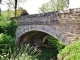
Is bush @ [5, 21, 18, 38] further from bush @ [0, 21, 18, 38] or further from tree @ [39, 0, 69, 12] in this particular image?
tree @ [39, 0, 69, 12]

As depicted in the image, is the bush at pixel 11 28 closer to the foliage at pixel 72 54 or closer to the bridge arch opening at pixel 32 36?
the bridge arch opening at pixel 32 36

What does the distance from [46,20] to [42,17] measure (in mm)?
692

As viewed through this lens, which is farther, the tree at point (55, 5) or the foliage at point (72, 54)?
the tree at point (55, 5)

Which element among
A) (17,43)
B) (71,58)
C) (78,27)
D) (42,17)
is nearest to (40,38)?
(17,43)

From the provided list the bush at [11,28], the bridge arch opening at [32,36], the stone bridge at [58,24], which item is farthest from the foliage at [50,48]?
the bush at [11,28]

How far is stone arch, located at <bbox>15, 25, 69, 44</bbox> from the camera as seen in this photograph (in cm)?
934

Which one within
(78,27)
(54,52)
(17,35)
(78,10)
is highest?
(78,10)

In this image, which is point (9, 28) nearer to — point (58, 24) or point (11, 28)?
point (11, 28)

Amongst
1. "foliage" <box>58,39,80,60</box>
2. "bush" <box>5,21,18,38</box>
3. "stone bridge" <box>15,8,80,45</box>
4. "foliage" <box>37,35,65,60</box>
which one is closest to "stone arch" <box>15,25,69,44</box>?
"stone bridge" <box>15,8,80,45</box>

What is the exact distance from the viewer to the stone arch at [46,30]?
30.6ft

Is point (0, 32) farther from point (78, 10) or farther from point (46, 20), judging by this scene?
point (78, 10)

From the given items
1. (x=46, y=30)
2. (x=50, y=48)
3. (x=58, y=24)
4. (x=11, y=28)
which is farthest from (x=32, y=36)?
(x=58, y=24)

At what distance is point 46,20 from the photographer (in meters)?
11.1

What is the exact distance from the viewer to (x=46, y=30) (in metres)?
11.2
